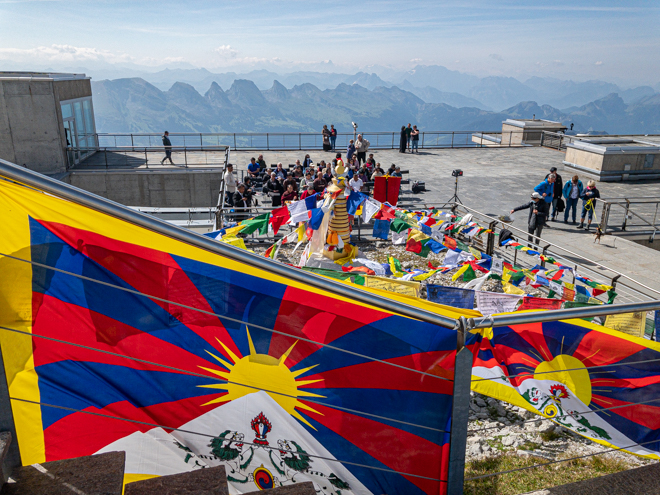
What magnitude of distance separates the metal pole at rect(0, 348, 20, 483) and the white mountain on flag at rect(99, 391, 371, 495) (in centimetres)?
41

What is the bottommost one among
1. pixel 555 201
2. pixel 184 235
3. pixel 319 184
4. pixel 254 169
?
pixel 555 201

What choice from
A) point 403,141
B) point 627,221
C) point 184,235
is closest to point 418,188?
point 627,221

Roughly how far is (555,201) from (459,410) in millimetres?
16145

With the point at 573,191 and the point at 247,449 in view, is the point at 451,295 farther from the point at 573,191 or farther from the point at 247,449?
the point at 573,191

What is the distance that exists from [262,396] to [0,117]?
25374 mm

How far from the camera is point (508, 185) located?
21469mm

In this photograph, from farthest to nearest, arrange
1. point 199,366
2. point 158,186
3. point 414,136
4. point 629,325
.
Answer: point 414,136
point 158,186
point 629,325
point 199,366

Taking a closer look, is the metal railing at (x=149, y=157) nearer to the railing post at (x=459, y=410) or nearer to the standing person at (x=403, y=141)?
the standing person at (x=403, y=141)

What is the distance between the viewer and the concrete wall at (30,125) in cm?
2209

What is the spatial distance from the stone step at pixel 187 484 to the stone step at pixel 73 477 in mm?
188

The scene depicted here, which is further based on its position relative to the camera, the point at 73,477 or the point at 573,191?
the point at 573,191

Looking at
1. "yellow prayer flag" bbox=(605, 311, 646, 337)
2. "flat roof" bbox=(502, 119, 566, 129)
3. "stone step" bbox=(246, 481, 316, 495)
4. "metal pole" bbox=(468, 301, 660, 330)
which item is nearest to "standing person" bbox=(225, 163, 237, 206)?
"yellow prayer flag" bbox=(605, 311, 646, 337)

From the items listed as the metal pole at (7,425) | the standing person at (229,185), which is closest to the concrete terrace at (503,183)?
the standing person at (229,185)

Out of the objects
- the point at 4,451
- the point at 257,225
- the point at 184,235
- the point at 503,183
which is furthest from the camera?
the point at 503,183
